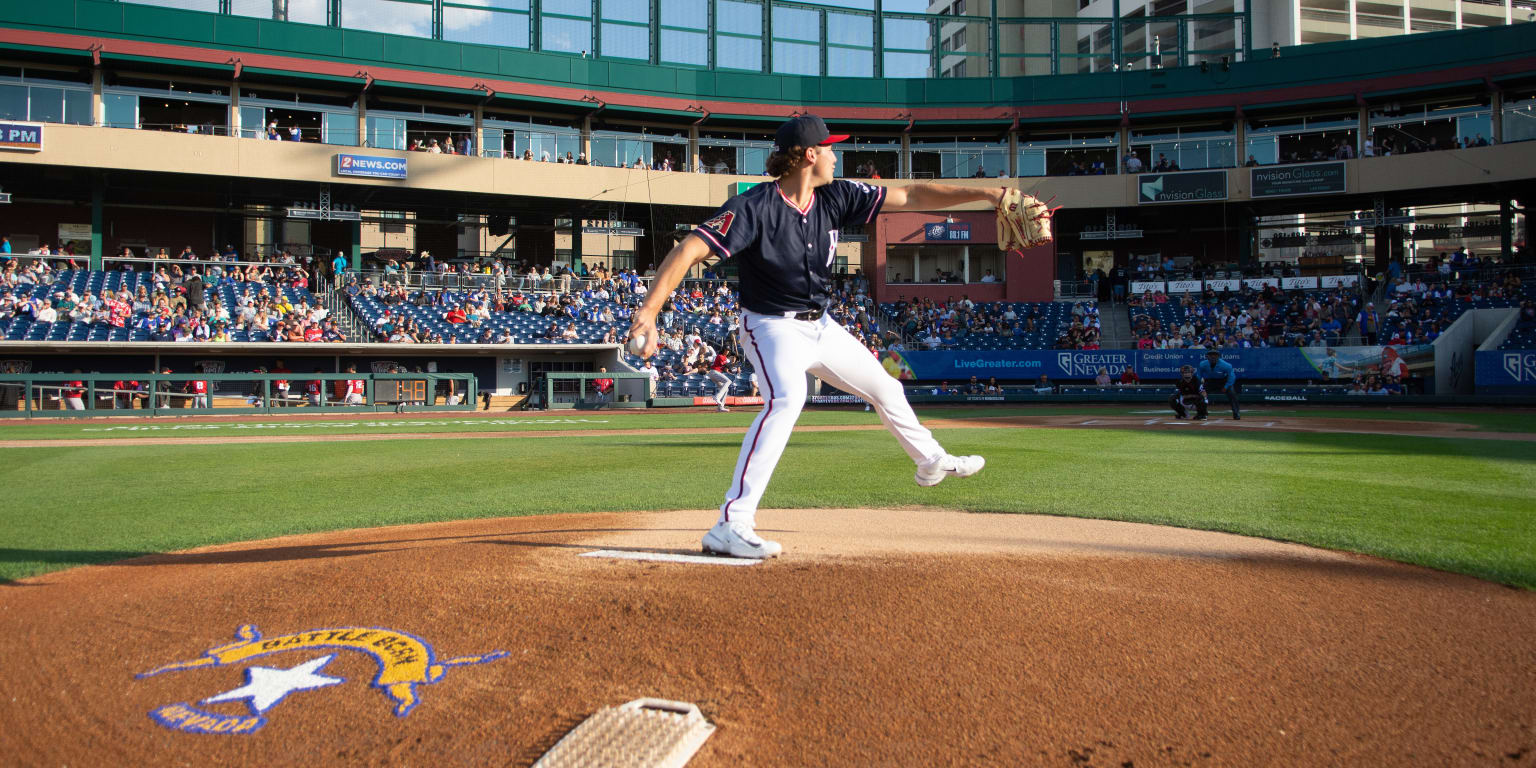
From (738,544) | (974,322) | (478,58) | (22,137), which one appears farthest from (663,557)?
(478,58)

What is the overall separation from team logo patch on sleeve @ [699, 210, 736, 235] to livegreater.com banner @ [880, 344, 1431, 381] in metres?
22.4

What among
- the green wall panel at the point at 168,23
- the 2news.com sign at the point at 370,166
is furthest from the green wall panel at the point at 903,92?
the green wall panel at the point at 168,23

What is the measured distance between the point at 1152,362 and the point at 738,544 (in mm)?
29680

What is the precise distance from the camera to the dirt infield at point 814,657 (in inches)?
107

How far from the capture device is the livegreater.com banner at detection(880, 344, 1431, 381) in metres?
28.2

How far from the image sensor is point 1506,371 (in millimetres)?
25875

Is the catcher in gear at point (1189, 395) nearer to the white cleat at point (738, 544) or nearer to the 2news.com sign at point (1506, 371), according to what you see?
the 2news.com sign at point (1506, 371)

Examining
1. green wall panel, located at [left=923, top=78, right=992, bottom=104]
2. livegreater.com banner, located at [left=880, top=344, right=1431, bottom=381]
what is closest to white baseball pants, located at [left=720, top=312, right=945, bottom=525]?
livegreater.com banner, located at [left=880, top=344, right=1431, bottom=381]

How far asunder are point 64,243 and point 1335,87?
50.6m

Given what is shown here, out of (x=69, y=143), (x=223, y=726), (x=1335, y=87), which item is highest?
(x=1335, y=87)

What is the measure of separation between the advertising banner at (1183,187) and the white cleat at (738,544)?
4031cm

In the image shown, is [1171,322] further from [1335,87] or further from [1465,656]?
[1465,656]

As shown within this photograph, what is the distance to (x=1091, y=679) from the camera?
3125 millimetres

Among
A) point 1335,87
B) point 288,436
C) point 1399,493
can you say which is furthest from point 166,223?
point 1335,87
